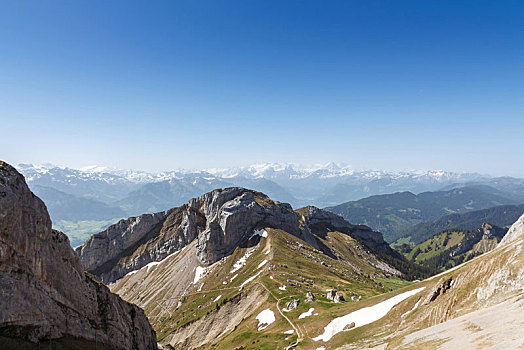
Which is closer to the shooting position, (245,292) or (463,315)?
(463,315)

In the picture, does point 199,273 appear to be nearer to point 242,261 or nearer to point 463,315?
point 242,261

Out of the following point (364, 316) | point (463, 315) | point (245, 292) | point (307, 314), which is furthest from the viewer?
point (245, 292)

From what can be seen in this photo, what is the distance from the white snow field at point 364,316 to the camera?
200 ft

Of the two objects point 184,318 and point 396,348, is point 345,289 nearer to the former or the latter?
point 396,348

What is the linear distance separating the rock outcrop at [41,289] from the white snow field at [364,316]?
1792 inches

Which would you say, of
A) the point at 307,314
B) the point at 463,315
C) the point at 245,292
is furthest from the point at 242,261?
the point at 463,315

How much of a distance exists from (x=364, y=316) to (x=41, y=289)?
63829 mm

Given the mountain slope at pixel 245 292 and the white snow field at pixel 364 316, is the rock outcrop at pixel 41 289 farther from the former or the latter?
the white snow field at pixel 364 316

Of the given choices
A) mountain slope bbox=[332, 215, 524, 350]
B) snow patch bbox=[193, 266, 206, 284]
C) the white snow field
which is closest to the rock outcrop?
the white snow field

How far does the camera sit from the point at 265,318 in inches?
3629

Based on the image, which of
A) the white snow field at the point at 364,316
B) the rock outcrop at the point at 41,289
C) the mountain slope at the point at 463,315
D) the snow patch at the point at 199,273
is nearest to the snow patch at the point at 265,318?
the white snow field at the point at 364,316

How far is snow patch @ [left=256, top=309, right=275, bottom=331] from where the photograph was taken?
87.6 m

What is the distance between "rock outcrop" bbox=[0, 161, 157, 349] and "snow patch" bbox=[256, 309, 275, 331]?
134 ft

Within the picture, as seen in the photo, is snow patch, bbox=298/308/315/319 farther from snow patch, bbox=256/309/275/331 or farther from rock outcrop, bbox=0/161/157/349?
rock outcrop, bbox=0/161/157/349
